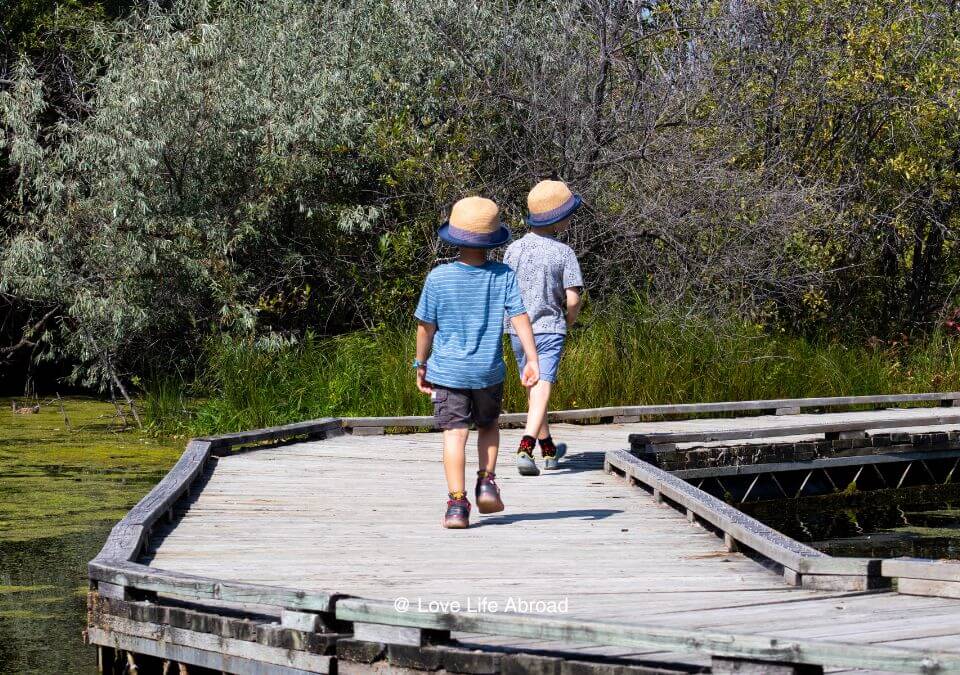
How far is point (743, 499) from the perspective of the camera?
11586mm

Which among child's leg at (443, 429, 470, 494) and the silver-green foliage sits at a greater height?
the silver-green foliage

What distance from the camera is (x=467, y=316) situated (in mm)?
6473

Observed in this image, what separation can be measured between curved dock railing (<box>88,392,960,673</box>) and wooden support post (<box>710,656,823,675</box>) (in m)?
0.03

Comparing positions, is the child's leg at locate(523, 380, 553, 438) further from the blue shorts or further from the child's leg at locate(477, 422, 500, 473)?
the child's leg at locate(477, 422, 500, 473)

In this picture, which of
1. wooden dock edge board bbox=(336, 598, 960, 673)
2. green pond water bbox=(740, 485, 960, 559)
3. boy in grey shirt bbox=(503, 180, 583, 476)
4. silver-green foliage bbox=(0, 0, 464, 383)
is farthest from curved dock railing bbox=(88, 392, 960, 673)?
silver-green foliage bbox=(0, 0, 464, 383)

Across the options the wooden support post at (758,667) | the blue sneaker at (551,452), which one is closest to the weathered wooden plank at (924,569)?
the wooden support post at (758,667)

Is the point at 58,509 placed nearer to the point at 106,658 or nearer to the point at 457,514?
the point at 457,514

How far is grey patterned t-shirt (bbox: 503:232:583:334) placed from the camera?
820cm

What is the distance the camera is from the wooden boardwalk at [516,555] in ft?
15.8

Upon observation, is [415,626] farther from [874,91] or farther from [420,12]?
[874,91]

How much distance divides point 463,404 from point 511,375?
6214 millimetres

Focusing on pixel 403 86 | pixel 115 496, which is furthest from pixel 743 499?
pixel 403 86

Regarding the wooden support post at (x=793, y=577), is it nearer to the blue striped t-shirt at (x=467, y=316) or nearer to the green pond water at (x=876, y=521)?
the blue striped t-shirt at (x=467, y=316)

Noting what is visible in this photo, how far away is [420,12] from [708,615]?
1122 cm
